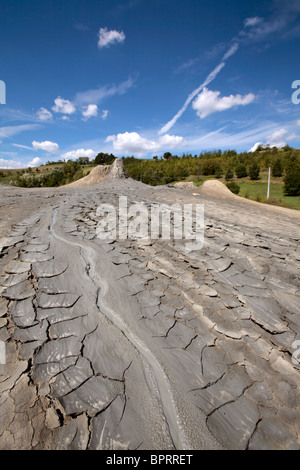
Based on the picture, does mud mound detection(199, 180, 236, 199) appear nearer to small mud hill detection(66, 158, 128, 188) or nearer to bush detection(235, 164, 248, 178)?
small mud hill detection(66, 158, 128, 188)

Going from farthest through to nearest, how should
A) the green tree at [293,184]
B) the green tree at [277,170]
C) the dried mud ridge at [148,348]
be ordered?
the green tree at [277,170], the green tree at [293,184], the dried mud ridge at [148,348]

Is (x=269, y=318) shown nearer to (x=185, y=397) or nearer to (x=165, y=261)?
(x=185, y=397)

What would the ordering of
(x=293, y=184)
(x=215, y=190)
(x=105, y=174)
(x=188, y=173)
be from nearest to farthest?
(x=215, y=190), (x=105, y=174), (x=293, y=184), (x=188, y=173)

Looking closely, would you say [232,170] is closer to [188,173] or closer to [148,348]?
[188,173]

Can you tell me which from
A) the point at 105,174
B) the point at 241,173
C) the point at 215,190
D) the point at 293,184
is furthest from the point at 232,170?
the point at 105,174

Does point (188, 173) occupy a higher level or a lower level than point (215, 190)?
higher

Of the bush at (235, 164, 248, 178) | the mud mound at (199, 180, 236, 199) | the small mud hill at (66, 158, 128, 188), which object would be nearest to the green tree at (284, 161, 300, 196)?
the bush at (235, 164, 248, 178)

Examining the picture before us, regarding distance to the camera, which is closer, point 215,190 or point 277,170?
point 215,190

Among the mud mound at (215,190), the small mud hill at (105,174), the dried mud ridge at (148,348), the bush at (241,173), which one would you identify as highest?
the bush at (241,173)

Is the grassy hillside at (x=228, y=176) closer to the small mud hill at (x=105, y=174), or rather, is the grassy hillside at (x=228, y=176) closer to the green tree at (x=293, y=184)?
the green tree at (x=293, y=184)

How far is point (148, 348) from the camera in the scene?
1.47 meters

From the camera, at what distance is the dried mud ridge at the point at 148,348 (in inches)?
42.0

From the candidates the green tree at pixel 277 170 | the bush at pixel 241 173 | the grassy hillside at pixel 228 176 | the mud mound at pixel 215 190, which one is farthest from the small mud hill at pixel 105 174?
the green tree at pixel 277 170
